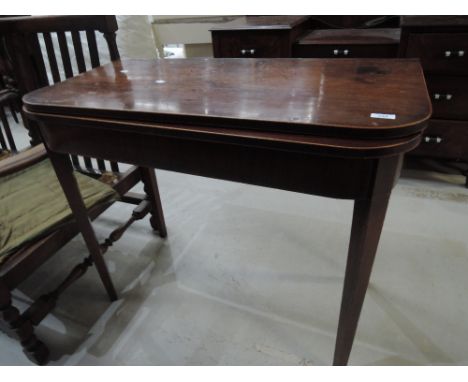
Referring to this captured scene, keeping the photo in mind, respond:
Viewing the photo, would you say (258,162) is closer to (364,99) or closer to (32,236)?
(364,99)

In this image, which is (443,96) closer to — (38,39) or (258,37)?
(258,37)

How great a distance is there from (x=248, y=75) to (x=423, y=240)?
3.56 feet

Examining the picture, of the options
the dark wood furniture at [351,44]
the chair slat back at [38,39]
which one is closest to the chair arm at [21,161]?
the chair slat back at [38,39]

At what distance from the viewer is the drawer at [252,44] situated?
1679 mm

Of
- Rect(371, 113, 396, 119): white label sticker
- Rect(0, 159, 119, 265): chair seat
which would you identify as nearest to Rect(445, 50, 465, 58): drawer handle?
Rect(371, 113, 396, 119): white label sticker

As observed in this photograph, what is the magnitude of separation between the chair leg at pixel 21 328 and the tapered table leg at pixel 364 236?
34.1 inches

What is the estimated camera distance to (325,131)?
0.51 meters

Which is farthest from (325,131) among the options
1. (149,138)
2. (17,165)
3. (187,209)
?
(187,209)

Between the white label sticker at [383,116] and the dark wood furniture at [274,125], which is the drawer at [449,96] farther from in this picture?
the white label sticker at [383,116]

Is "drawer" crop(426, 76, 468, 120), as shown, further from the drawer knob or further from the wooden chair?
the wooden chair

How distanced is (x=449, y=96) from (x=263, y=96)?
4.25 feet

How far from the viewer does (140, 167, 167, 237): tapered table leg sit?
1.29 meters

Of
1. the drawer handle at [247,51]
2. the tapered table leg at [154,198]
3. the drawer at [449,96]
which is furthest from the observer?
the drawer handle at [247,51]

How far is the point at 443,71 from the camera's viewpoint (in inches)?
57.0
